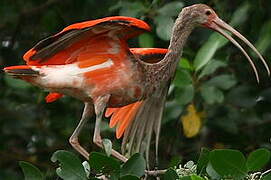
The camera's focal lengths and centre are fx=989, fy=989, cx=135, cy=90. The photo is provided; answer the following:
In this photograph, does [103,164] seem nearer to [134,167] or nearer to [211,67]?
[134,167]

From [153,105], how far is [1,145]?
1.90m

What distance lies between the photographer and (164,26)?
5.84 meters

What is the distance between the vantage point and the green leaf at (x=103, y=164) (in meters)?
3.90

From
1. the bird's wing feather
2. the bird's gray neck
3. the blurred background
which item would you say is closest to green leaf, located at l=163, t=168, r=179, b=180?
the bird's gray neck

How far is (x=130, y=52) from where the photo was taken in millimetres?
4715

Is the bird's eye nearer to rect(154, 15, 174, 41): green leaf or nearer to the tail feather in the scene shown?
the tail feather

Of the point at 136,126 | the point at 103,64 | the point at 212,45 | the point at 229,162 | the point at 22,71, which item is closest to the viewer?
the point at 229,162

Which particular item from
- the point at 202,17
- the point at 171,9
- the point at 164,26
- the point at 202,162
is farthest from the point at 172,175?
the point at 171,9

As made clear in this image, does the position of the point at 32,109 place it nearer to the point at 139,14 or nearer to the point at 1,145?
the point at 1,145

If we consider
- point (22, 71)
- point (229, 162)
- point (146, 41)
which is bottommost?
point (146, 41)

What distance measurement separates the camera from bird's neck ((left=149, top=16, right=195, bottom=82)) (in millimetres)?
4762

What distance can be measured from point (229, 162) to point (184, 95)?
200 cm

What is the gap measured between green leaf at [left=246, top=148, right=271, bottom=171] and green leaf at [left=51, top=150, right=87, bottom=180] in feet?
2.18

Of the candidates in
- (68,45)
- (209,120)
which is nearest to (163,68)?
(68,45)
